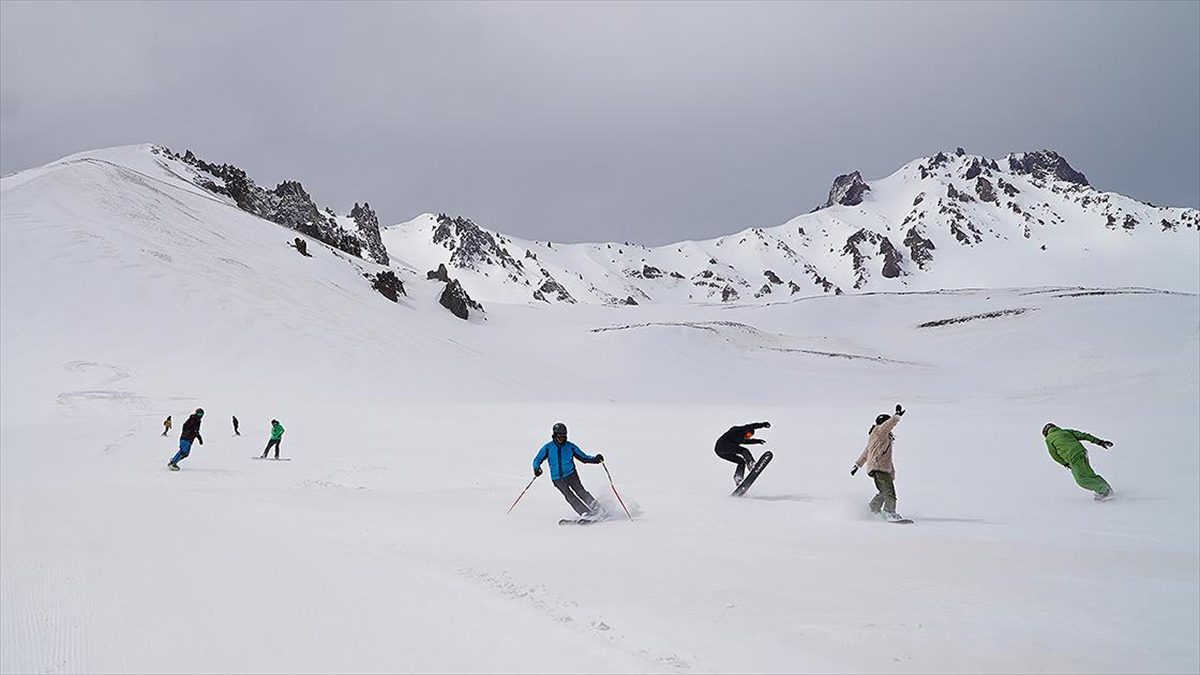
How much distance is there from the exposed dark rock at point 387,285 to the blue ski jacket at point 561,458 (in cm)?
5359

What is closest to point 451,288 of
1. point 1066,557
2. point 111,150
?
point 111,150

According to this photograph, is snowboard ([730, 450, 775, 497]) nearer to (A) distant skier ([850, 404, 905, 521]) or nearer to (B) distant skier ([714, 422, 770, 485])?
(B) distant skier ([714, 422, 770, 485])

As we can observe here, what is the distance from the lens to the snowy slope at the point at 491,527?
482cm

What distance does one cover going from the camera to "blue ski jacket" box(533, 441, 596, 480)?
10.0 metres

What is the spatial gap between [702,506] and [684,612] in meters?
5.56

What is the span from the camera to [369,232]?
136 m

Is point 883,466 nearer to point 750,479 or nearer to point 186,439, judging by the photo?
point 750,479

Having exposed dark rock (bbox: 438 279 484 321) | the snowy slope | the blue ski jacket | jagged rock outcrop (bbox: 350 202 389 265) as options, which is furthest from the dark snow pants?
jagged rock outcrop (bbox: 350 202 389 265)

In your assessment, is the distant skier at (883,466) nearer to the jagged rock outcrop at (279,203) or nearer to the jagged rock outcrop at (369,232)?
the jagged rock outcrop at (279,203)

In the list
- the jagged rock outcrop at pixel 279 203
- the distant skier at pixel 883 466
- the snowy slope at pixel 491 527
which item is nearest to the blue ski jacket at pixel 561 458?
the snowy slope at pixel 491 527

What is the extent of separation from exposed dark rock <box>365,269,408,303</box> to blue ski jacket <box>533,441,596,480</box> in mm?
53587

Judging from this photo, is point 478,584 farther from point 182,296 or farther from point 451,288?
point 451,288

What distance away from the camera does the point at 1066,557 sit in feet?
23.1

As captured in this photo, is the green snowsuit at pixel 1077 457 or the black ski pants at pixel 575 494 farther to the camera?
the green snowsuit at pixel 1077 457
